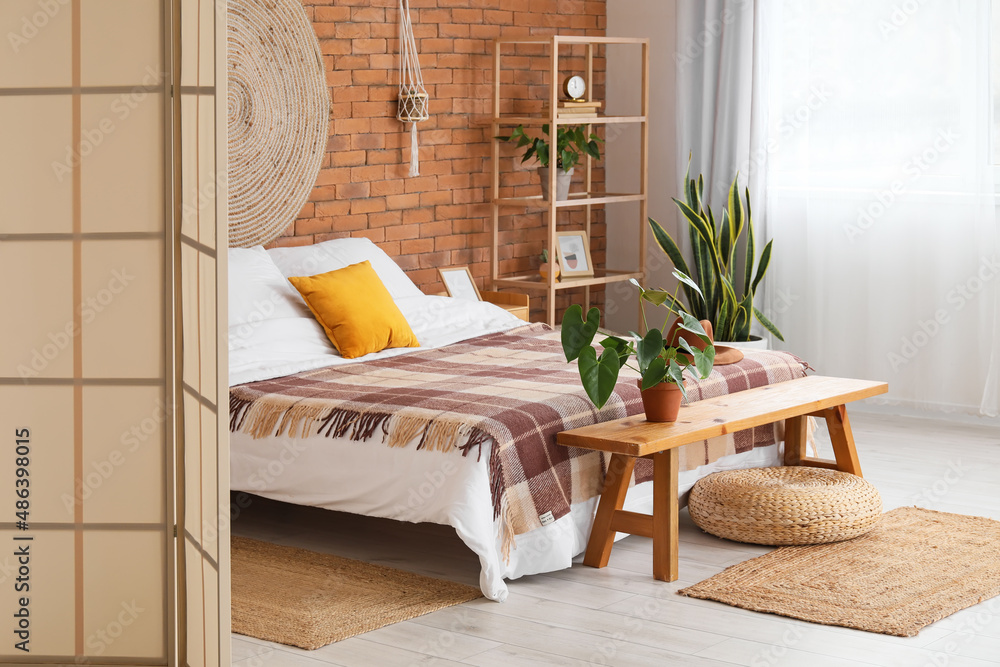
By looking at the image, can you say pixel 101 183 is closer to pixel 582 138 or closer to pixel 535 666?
pixel 535 666

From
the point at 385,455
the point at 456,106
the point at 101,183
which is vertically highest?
the point at 456,106

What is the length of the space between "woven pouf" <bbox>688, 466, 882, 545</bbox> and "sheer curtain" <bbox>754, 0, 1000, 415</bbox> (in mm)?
1993

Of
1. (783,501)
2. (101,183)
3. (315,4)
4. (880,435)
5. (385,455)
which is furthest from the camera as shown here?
(880,435)

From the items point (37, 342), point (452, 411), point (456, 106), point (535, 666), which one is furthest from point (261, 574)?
point (456, 106)

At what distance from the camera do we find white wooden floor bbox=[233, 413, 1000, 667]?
3.01 meters

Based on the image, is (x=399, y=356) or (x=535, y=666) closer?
(x=535, y=666)

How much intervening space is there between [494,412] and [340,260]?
1.61 meters

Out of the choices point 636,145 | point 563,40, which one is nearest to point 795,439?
point 563,40

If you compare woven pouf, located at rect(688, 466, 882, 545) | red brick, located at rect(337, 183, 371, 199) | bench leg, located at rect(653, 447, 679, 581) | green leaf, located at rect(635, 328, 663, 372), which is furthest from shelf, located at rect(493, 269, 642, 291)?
bench leg, located at rect(653, 447, 679, 581)

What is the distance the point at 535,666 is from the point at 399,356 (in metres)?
1.75

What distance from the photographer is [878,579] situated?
3.54 metres

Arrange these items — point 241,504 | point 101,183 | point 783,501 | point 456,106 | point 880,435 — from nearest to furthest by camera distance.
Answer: point 101,183, point 783,501, point 241,504, point 880,435, point 456,106

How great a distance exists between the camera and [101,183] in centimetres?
244

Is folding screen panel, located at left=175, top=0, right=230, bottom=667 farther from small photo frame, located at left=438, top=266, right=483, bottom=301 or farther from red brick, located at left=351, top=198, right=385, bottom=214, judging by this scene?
small photo frame, located at left=438, top=266, right=483, bottom=301
